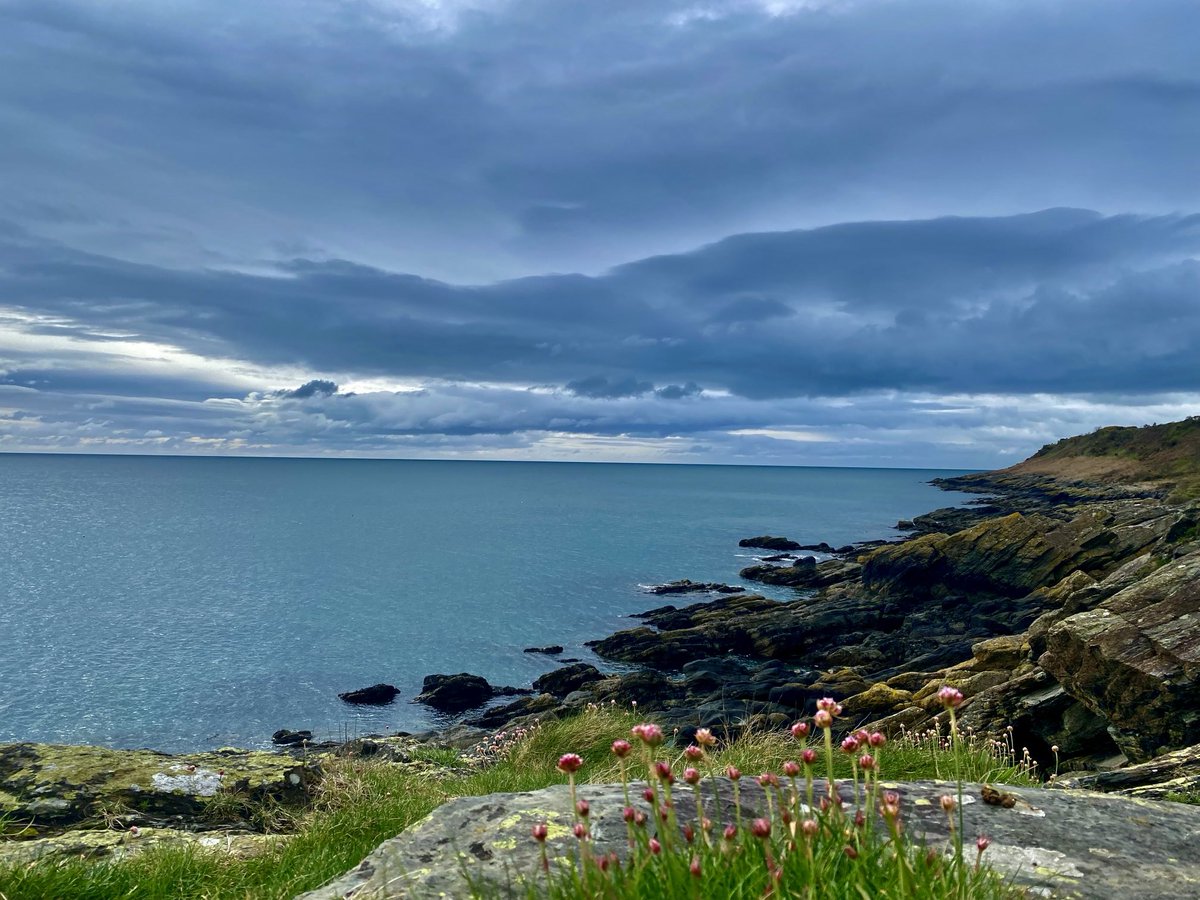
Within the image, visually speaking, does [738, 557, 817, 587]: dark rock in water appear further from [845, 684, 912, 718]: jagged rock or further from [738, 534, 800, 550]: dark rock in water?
[845, 684, 912, 718]: jagged rock

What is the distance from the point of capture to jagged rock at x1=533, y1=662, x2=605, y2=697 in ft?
125

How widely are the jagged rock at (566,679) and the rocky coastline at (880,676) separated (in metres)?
0.13

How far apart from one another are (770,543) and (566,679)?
6311 cm

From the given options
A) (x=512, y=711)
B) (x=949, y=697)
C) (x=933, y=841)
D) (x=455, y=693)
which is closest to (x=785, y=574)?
(x=455, y=693)

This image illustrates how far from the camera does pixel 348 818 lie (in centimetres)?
716

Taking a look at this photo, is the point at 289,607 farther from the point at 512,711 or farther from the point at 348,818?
the point at 348,818

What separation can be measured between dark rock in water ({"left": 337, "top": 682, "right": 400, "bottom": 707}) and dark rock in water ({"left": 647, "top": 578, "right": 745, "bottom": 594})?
30396 millimetres

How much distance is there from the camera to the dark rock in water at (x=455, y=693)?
122 ft

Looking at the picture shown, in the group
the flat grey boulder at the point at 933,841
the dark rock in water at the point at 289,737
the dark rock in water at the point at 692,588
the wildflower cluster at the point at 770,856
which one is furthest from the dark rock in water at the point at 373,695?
the wildflower cluster at the point at 770,856

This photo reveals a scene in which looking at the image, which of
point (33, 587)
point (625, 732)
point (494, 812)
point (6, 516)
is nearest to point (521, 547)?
point (33, 587)

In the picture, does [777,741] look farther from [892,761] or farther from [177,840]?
[177,840]

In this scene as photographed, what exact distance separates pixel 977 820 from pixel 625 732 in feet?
27.3

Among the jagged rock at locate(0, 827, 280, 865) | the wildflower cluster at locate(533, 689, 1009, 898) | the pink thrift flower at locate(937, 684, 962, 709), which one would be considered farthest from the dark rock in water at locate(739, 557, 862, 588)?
the pink thrift flower at locate(937, 684, 962, 709)

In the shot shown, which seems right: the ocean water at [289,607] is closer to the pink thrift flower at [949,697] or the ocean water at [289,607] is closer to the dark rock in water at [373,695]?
the dark rock in water at [373,695]
